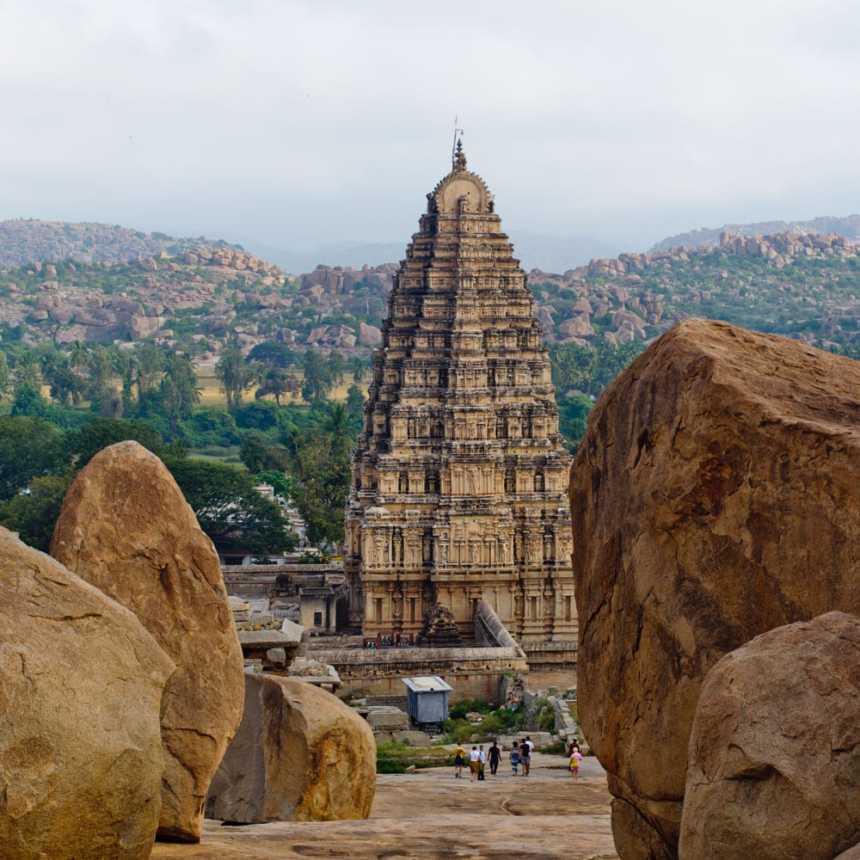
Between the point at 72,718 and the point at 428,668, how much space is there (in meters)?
27.7

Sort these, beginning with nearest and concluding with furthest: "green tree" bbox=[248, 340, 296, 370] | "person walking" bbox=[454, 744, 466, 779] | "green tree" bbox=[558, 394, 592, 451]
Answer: "person walking" bbox=[454, 744, 466, 779], "green tree" bbox=[558, 394, 592, 451], "green tree" bbox=[248, 340, 296, 370]

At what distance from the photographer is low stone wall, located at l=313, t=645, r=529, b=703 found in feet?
119

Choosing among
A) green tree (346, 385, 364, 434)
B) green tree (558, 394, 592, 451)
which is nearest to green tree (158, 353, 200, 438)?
green tree (346, 385, 364, 434)

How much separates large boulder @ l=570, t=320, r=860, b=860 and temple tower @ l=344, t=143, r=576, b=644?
1144 inches

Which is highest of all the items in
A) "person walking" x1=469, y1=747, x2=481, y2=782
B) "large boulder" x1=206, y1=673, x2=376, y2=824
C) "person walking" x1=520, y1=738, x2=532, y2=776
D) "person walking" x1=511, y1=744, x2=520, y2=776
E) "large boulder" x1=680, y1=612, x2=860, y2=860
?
"large boulder" x1=680, y1=612, x2=860, y2=860

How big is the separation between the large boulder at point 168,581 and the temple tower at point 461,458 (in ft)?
92.1

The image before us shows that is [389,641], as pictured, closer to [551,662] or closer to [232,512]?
[551,662]

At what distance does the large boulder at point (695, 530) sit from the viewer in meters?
9.90

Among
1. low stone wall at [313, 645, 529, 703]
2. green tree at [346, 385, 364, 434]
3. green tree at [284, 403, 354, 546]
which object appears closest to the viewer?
low stone wall at [313, 645, 529, 703]

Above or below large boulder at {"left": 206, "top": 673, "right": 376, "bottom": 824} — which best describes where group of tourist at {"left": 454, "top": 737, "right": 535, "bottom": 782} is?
below

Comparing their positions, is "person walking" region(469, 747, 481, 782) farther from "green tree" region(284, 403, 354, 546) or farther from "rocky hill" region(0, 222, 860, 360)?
"rocky hill" region(0, 222, 860, 360)

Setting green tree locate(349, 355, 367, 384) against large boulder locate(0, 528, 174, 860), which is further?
green tree locate(349, 355, 367, 384)

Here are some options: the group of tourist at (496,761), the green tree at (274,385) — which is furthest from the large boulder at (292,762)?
the green tree at (274,385)

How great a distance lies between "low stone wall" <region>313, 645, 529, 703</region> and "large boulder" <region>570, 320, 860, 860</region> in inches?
976
